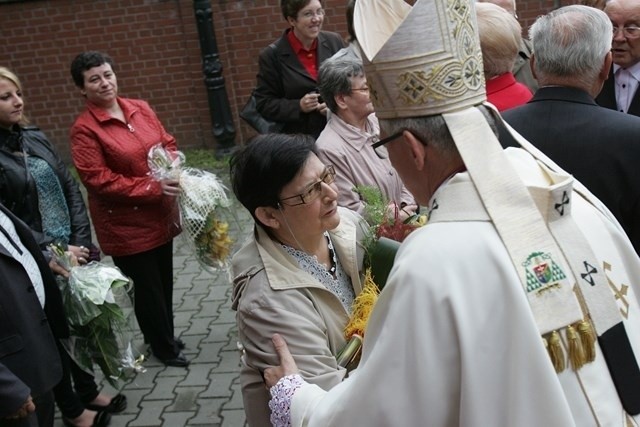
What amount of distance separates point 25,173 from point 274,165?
223cm

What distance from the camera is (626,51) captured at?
4344mm

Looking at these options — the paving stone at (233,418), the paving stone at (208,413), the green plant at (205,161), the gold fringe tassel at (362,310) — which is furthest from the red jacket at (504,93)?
the green plant at (205,161)

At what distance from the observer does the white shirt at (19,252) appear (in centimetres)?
355

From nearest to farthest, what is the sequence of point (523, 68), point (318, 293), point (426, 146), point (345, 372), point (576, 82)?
point (426, 146), point (345, 372), point (318, 293), point (576, 82), point (523, 68)

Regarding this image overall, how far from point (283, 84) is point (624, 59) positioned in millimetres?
2422

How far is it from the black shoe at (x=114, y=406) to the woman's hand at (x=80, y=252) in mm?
907

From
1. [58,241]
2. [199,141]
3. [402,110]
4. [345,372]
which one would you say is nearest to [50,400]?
[58,241]

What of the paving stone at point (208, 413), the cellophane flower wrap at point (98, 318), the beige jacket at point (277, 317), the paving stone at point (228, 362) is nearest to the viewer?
the beige jacket at point (277, 317)

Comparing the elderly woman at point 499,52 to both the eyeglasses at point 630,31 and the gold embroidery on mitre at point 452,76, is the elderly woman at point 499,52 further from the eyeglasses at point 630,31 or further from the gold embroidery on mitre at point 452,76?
the gold embroidery on mitre at point 452,76

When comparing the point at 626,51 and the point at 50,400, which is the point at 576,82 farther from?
the point at 50,400

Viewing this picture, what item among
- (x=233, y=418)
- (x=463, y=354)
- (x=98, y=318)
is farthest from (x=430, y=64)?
(x=233, y=418)

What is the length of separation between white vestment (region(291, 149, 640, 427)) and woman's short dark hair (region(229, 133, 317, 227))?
→ 0.91m

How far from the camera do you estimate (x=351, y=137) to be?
4.33 meters

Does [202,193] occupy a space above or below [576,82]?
below
